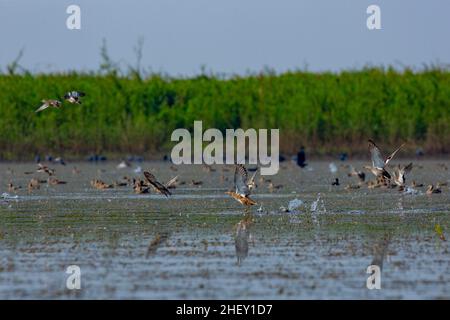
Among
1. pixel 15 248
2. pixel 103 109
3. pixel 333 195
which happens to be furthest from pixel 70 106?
pixel 15 248

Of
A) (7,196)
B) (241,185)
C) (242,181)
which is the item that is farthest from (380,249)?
(7,196)

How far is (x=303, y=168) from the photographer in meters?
26.9

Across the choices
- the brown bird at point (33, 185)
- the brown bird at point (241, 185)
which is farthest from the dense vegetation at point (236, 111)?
the brown bird at point (241, 185)

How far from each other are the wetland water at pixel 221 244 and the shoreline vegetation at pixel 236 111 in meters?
11.5

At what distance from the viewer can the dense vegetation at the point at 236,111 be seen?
31.2m

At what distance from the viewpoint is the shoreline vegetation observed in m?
31.2

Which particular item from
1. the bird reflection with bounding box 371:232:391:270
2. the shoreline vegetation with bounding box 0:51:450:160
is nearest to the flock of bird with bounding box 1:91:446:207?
the bird reflection with bounding box 371:232:391:270

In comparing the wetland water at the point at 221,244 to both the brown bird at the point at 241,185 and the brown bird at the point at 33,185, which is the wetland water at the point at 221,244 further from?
the brown bird at the point at 33,185

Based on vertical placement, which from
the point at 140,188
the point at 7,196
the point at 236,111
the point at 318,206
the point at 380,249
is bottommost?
the point at 380,249

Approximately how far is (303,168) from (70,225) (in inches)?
516

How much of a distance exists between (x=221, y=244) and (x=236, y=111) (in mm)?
20120

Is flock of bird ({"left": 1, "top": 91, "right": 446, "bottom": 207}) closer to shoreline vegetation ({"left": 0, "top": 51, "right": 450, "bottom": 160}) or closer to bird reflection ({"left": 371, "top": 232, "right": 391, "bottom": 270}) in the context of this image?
bird reflection ({"left": 371, "top": 232, "right": 391, "bottom": 270})

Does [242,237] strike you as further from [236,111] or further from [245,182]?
[236,111]

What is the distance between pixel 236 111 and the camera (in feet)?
106
